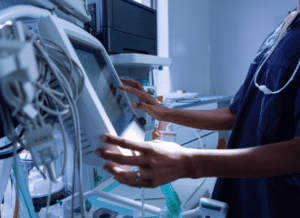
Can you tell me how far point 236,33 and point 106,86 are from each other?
9.56 feet

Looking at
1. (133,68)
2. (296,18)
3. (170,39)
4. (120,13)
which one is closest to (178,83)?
(170,39)

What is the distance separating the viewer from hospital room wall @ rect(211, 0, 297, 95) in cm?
271

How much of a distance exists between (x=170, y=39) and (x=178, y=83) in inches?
20.9

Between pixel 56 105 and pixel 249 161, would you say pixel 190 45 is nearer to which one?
pixel 249 161

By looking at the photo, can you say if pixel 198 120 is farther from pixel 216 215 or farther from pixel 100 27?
pixel 100 27

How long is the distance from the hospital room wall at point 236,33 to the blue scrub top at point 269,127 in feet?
7.94

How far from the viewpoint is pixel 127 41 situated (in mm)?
1032

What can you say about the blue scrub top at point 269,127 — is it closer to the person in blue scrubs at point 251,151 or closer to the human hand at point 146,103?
the person in blue scrubs at point 251,151

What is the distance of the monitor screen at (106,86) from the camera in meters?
0.52

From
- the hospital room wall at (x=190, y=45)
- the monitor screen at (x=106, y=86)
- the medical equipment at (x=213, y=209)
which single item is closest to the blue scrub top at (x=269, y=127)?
the medical equipment at (x=213, y=209)

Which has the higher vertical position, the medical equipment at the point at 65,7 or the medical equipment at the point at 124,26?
the medical equipment at the point at 124,26

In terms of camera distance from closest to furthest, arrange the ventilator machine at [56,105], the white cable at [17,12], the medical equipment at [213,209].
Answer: the ventilator machine at [56,105] < the white cable at [17,12] < the medical equipment at [213,209]

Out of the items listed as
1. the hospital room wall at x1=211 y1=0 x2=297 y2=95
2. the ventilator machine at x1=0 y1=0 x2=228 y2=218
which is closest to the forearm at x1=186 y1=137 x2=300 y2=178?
the ventilator machine at x1=0 y1=0 x2=228 y2=218

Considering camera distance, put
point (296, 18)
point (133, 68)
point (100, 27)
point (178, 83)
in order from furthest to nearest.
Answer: point (178, 83)
point (133, 68)
point (100, 27)
point (296, 18)
